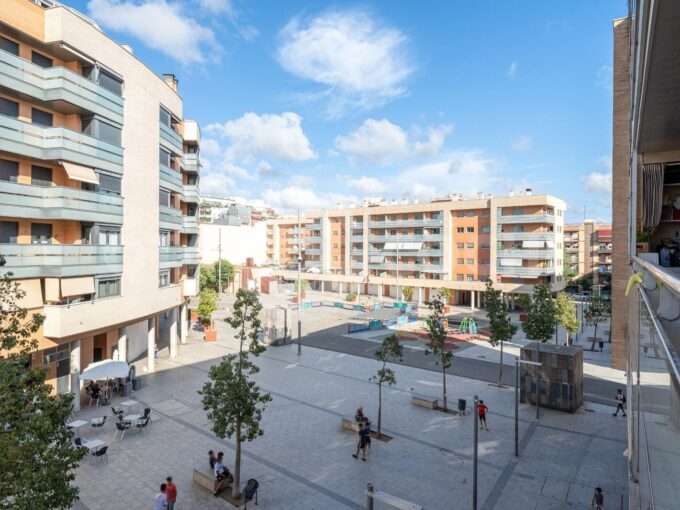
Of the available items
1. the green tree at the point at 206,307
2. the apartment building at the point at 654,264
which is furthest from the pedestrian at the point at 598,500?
the green tree at the point at 206,307

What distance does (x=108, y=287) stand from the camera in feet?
65.4

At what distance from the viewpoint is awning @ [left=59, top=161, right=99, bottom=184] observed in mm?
17672

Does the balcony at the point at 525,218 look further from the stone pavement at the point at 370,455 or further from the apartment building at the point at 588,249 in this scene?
the apartment building at the point at 588,249

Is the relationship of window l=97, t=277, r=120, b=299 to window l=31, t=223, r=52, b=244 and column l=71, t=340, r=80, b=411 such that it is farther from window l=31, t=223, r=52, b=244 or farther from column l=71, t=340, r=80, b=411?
window l=31, t=223, r=52, b=244

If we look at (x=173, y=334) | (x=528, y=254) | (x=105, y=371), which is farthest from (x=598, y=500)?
(x=528, y=254)

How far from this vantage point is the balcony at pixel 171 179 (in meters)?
24.9

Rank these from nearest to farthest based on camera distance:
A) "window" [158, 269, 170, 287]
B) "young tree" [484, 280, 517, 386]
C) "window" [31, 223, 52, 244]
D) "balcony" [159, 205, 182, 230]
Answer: "window" [31, 223, 52, 244]
"young tree" [484, 280, 517, 386]
"window" [158, 269, 170, 287]
"balcony" [159, 205, 182, 230]

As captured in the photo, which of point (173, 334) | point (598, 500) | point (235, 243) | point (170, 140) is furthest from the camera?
point (235, 243)

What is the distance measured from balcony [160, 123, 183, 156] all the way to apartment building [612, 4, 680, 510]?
22362mm

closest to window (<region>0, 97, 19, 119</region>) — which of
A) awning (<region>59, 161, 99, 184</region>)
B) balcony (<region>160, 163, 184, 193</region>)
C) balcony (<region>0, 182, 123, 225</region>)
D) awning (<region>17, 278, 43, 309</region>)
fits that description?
awning (<region>59, 161, 99, 184</region>)

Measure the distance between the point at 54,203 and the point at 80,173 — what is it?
173 centimetres

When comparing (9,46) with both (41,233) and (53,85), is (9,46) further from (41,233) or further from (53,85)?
(41,233)

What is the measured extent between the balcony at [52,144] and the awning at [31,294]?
4906mm

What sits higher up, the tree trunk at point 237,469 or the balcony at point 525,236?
the balcony at point 525,236
